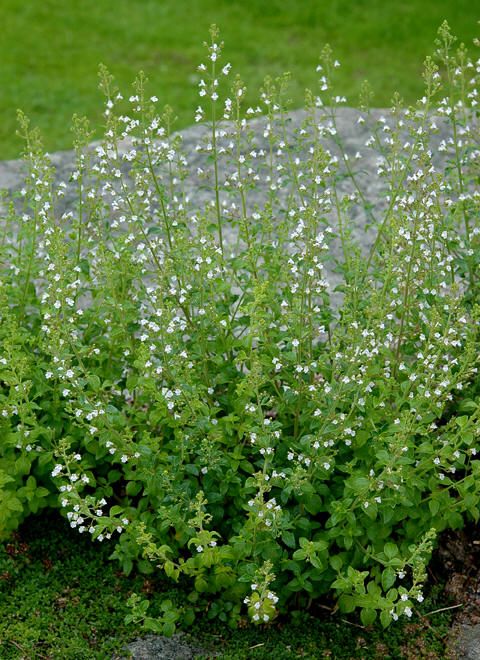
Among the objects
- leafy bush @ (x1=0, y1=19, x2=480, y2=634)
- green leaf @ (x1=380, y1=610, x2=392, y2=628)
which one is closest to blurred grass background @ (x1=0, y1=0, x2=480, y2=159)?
leafy bush @ (x1=0, y1=19, x2=480, y2=634)

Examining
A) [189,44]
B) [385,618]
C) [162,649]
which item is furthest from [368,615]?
[189,44]

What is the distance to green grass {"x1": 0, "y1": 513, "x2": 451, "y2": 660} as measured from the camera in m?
4.21

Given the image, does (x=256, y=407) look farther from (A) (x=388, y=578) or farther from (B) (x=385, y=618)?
(B) (x=385, y=618)

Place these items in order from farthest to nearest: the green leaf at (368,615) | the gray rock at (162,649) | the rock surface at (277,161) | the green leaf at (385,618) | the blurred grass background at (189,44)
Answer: the blurred grass background at (189,44) < the rock surface at (277,161) < the gray rock at (162,649) < the green leaf at (368,615) < the green leaf at (385,618)

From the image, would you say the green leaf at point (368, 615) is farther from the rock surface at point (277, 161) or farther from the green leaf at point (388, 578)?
the rock surface at point (277, 161)

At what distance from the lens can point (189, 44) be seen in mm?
12383

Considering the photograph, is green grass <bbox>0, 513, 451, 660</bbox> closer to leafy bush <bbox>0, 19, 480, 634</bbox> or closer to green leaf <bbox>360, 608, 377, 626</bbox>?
leafy bush <bbox>0, 19, 480, 634</bbox>

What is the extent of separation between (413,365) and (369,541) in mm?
889

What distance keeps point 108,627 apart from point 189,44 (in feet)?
31.6

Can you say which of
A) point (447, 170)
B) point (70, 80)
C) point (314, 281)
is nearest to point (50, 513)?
point (314, 281)

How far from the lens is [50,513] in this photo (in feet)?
16.3

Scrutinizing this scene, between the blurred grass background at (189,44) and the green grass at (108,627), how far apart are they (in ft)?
22.9

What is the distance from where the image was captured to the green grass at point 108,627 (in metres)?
4.21

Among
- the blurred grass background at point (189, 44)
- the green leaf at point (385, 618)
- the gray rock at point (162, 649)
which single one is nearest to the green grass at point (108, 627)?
the gray rock at point (162, 649)
